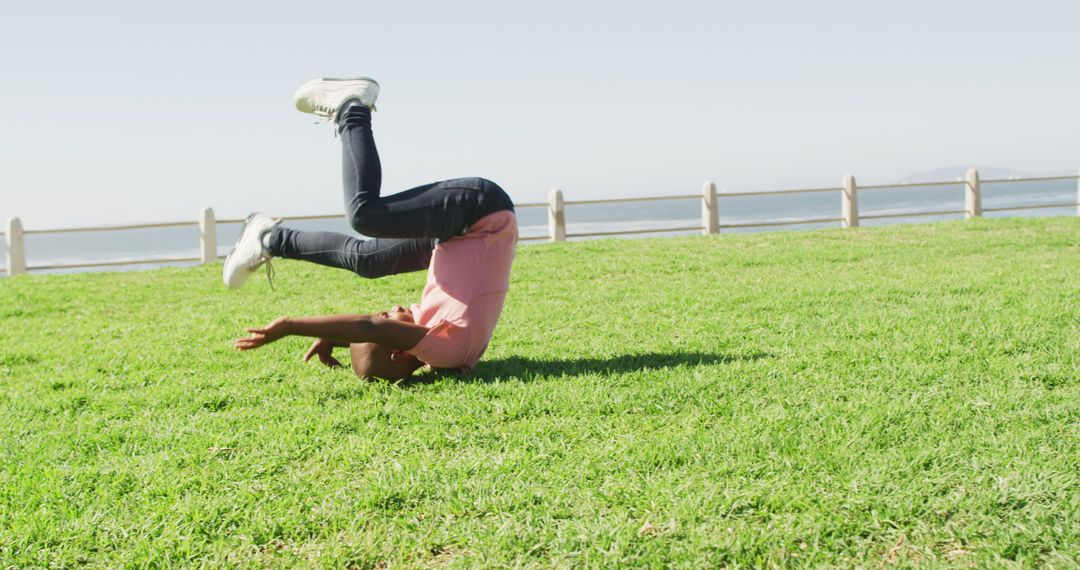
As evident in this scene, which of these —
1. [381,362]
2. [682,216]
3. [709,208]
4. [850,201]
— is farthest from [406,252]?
[682,216]

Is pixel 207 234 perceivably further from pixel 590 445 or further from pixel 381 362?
pixel 590 445

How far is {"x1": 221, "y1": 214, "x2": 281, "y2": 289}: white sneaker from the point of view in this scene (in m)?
4.85

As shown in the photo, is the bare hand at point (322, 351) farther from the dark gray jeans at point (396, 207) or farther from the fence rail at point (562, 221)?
the fence rail at point (562, 221)

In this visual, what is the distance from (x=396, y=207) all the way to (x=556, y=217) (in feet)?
43.4

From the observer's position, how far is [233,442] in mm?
3494

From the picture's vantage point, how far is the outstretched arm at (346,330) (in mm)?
3897

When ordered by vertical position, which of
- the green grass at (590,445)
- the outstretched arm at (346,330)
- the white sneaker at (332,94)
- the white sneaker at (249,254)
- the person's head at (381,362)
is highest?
the white sneaker at (332,94)

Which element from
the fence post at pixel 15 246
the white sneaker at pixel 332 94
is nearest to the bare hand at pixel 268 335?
the white sneaker at pixel 332 94

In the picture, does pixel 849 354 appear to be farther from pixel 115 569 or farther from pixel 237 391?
pixel 115 569

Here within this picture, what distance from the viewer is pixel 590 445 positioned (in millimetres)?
3285

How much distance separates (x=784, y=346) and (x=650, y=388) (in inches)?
53.0

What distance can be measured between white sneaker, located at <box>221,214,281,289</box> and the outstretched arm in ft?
2.91

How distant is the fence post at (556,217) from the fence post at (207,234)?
6.70 m

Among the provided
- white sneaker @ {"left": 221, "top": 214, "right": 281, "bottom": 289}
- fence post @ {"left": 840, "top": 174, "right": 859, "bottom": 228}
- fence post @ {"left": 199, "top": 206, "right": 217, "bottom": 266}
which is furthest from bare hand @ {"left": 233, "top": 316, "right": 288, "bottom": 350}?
fence post @ {"left": 840, "top": 174, "right": 859, "bottom": 228}
